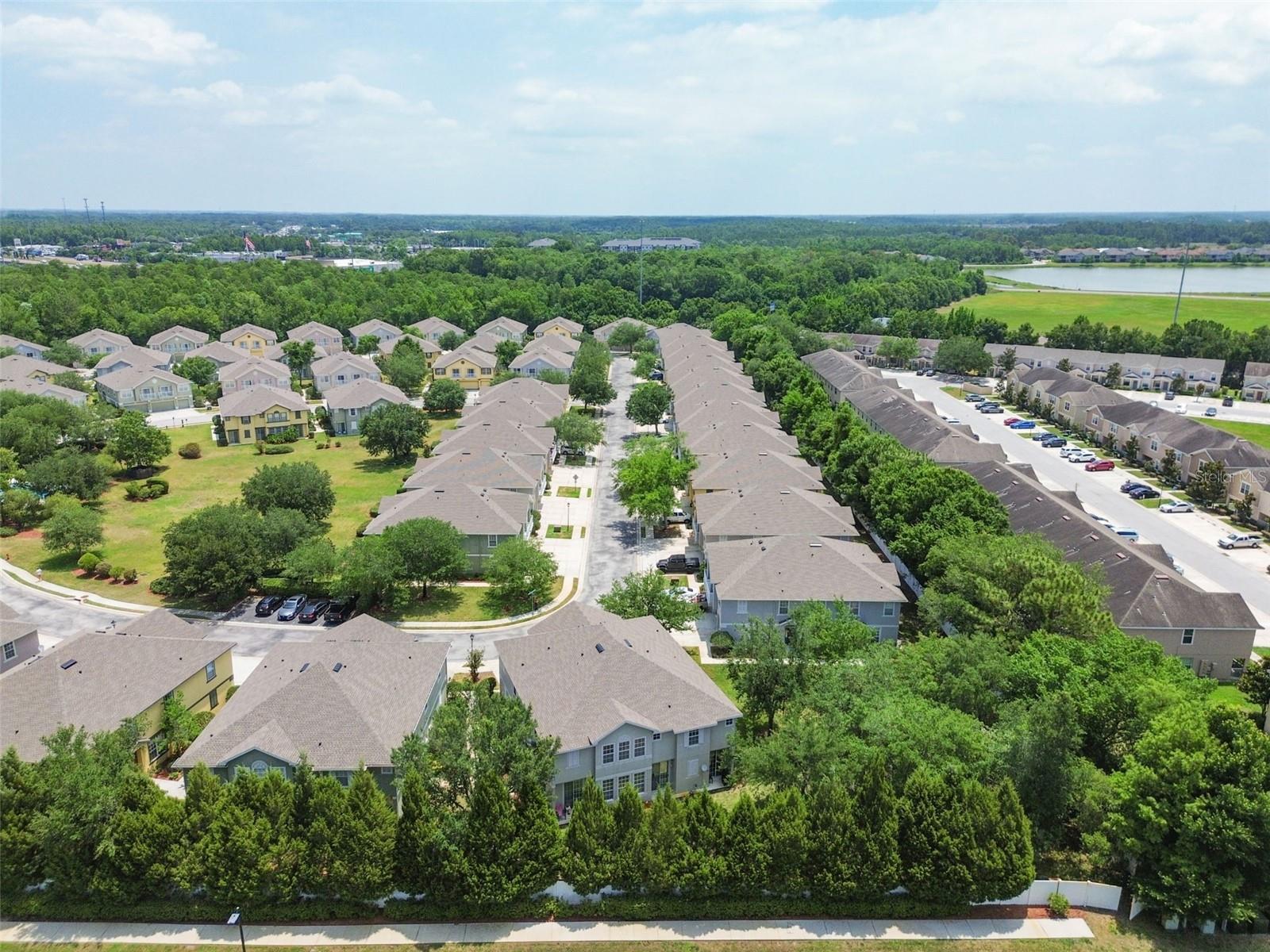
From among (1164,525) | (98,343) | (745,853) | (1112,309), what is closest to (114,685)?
(745,853)

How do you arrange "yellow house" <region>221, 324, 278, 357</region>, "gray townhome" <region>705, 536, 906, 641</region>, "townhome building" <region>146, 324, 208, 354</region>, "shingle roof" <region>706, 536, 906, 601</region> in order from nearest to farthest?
"gray townhome" <region>705, 536, 906, 641</region> → "shingle roof" <region>706, 536, 906, 601</region> → "townhome building" <region>146, 324, 208, 354</region> → "yellow house" <region>221, 324, 278, 357</region>

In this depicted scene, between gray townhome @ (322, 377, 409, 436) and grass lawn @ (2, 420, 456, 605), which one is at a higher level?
gray townhome @ (322, 377, 409, 436)

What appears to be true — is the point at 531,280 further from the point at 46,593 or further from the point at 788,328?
the point at 46,593

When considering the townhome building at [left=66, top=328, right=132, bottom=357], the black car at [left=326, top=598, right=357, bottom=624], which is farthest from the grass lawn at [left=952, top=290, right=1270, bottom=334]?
the townhome building at [left=66, top=328, right=132, bottom=357]

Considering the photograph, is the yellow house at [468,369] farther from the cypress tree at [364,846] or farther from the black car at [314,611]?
the cypress tree at [364,846]

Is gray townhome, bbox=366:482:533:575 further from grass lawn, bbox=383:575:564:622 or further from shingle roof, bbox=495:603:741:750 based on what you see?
shingle roof, bbox=495:603:741:750

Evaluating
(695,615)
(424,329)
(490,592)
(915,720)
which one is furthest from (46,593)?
(424,329)

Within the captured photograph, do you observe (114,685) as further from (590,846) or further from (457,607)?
(590,846)

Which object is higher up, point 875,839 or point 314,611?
point 875,839
